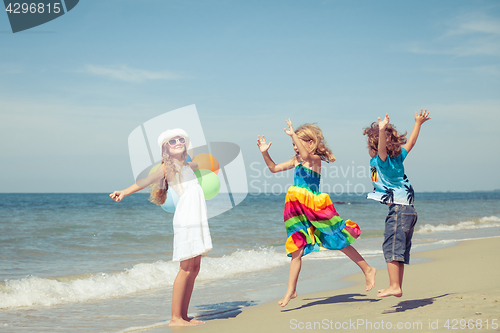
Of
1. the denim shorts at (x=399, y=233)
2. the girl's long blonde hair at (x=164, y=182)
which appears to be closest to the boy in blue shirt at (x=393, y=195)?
the denim shorts at (x=399, y=233)

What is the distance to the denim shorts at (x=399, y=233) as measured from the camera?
362 cm

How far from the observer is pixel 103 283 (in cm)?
619

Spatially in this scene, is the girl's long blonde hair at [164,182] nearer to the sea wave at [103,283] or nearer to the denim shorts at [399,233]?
the denim shorts at [399,233]

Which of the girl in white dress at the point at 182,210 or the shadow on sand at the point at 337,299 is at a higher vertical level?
the girl in white dress at the point at 182,210

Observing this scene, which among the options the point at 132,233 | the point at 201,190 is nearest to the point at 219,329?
the point at 201,190

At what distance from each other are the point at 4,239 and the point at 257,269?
29.5ft

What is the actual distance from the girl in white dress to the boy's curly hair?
1.75m

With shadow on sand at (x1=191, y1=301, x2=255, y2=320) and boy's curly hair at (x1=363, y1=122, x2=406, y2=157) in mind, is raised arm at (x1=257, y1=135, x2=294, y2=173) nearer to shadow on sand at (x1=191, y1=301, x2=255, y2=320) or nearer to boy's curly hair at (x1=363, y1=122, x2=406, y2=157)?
boy's curly hair at (x1=363, y1=122, x2=406, y2=157)

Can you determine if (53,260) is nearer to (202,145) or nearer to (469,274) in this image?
(202,145)

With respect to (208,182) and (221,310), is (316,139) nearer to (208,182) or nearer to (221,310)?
(208,182)

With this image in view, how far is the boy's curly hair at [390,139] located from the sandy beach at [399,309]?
4.71ft

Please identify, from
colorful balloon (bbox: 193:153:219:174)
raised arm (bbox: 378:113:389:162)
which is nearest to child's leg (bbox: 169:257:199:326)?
colorful balloon (bbox: 193:153:219:174)

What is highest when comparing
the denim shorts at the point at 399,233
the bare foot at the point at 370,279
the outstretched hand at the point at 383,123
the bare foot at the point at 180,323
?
the outstretched hand at the point at 383,123

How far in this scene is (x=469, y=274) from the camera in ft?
18.1
